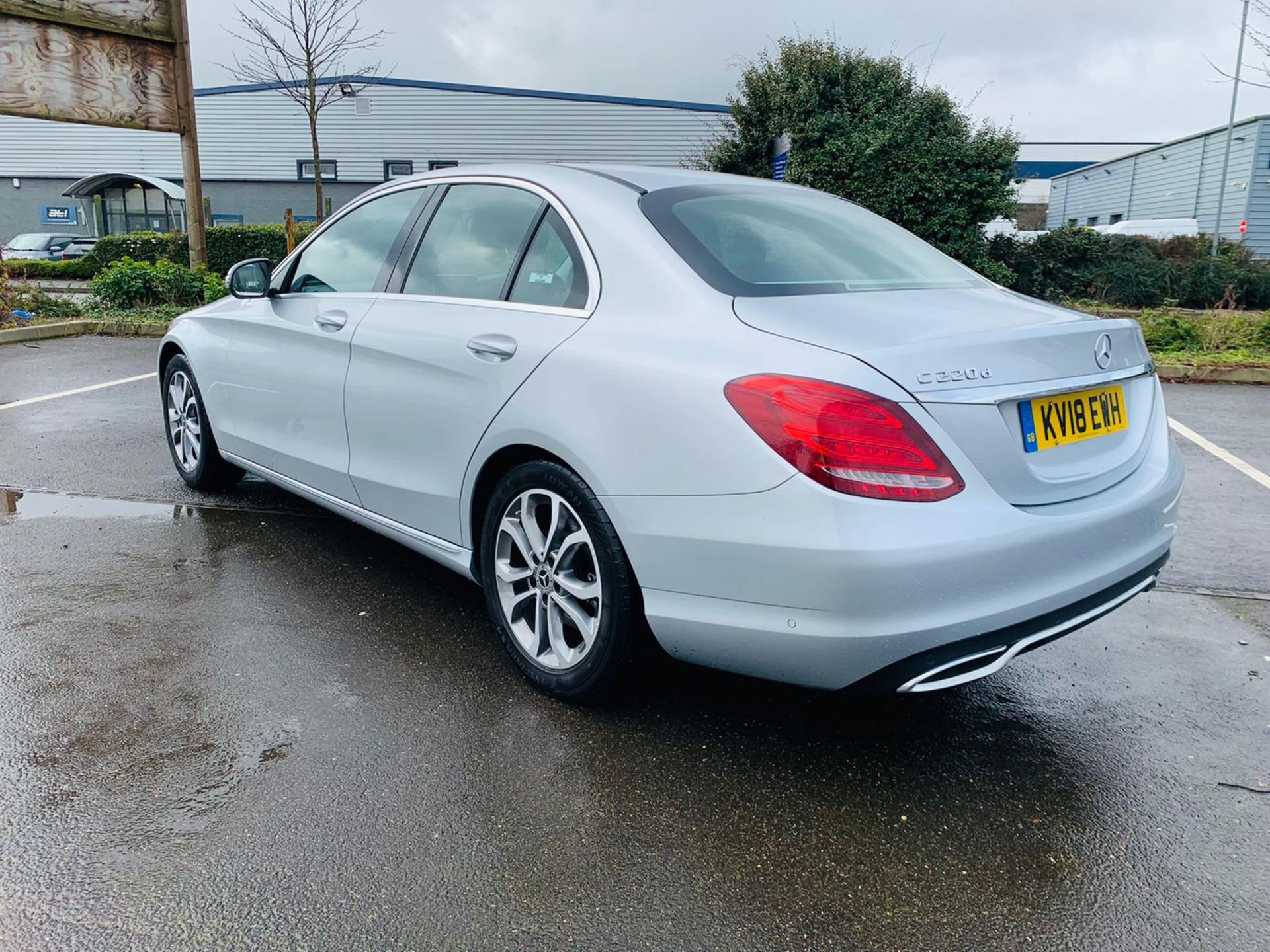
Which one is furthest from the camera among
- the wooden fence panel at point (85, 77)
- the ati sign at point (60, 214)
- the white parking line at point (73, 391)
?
the ati sign at point (60, 214)

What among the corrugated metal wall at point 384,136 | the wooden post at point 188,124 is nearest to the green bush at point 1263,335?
the wooden post at point 188,124

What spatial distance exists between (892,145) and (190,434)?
11.3 metres

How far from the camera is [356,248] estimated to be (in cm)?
395

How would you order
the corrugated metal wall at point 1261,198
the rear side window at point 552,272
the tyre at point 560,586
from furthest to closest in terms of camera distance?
the corrugated metal wall at point 1261,198
the rear side window at point 552,272
the tyre at point 560,586

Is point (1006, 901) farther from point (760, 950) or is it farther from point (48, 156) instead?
point (48, 156)

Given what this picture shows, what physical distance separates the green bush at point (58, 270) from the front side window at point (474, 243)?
2841cm

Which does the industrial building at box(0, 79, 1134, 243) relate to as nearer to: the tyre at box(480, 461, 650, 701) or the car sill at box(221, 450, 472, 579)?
the car sill at box(221, 450, 472, 579)

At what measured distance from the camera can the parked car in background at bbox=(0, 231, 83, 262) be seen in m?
31.7

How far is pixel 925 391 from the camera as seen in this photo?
90.7 inches

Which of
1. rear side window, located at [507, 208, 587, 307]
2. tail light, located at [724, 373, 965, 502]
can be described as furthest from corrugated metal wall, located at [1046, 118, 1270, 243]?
tail light, located at [724, 373, 965, 502]

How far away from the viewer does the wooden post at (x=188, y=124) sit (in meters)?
12.0

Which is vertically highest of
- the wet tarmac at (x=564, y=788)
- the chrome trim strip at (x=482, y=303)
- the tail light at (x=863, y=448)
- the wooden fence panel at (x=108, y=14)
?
the wooden fence panel at (x=108, y=14)

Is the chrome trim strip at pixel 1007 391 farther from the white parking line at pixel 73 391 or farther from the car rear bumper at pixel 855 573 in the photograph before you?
the white parking line at pixel 73 391

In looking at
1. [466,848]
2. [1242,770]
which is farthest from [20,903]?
[1242,770]
